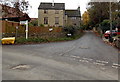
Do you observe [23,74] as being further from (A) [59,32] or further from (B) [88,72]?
(A) [59,32]

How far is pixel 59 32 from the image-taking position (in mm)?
27922

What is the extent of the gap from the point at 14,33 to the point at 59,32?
898 cm

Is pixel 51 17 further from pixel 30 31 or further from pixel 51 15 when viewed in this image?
pixel 30 31

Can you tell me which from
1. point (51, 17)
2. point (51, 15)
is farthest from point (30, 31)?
point (51, 15)

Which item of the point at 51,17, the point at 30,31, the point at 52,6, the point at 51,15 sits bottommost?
the point at 30,31

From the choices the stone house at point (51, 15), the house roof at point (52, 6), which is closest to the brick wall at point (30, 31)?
the stone house at point (51, 15)

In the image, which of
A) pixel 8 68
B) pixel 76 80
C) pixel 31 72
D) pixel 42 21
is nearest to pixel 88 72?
pixel 76 80

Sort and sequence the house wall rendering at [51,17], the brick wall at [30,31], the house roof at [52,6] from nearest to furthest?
the brick wall at [30,31] < the house wall rendering at [51,17] < the house roof at [52,6]

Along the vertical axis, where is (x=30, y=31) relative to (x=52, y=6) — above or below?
below

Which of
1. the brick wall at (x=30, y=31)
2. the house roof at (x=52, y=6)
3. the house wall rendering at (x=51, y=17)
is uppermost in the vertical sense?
the house roof at (x=52, y=6)

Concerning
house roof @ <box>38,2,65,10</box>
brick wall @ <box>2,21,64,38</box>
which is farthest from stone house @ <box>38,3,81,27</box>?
brick wall @ <box>2,21,64,38</box>

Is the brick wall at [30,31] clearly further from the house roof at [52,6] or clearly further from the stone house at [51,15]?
the house roof at [52,6]

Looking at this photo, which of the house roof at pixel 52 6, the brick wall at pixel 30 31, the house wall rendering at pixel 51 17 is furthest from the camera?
the house roof at pixel 52 6

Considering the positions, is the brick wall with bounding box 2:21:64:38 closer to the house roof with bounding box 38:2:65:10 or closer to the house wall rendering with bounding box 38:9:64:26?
the house wall rendering with bounding box 38:9:64:26
